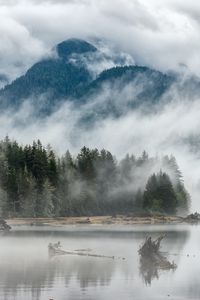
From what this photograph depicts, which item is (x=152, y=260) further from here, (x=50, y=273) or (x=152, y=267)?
(x=50, y=273)

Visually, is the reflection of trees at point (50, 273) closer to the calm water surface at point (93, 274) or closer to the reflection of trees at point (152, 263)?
the calm water surface at point (93, 274)

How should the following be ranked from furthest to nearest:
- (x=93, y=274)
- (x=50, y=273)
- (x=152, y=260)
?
(x=152, y=260), (x=50, y=273), (x=93, y=274)

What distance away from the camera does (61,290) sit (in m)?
68.9

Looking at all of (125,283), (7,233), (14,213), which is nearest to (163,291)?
(125,283)

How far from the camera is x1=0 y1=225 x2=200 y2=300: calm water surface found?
68.0 meters

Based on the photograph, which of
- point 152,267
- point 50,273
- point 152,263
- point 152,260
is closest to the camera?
point 50,273

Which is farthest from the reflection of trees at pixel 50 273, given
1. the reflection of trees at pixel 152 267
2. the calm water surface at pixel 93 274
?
the reflection of trees at pixel 152 267

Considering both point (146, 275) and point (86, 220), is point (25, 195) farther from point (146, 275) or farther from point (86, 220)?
point (146, 275)

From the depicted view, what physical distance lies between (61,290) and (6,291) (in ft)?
16.4

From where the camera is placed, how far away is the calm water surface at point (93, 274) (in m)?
68.0

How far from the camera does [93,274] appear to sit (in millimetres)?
80375

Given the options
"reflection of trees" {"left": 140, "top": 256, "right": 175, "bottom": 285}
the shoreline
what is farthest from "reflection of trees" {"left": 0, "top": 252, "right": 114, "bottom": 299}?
the shoreline

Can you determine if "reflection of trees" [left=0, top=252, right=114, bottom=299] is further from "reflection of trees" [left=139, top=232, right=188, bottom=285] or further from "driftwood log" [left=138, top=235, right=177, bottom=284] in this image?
"driftwood log" [left=138, top=235, right=177, bottom=284]

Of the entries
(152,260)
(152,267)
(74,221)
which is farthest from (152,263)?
(74,221)
